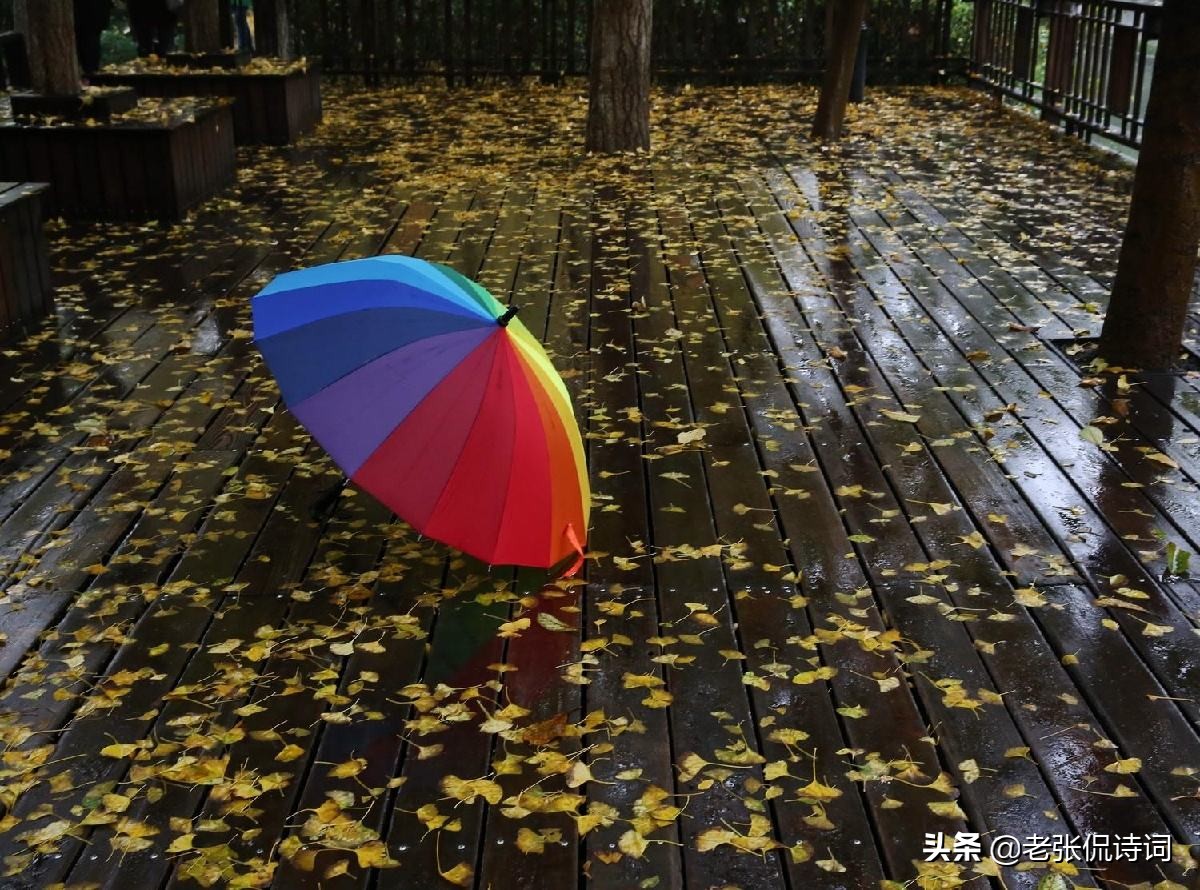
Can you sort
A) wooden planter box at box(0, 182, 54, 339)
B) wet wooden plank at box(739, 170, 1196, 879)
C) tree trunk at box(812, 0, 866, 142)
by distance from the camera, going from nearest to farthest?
wet wooden plank at box(739, 170, 1196, 879) → wooden planter box at box(0, 182, 54, 339) → tree trunk at box(812, 0, 866, 142)

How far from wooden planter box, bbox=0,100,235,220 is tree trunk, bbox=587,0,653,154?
3462mm

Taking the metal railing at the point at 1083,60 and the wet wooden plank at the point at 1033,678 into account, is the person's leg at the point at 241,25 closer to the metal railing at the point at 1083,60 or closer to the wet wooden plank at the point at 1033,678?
the metal railing at the point at 1083,60

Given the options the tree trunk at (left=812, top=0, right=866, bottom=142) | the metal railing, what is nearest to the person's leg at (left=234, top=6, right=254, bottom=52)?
the tree trunk at (left=812, top=0, right=866, bottom=142)

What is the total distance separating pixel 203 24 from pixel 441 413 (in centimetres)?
1059

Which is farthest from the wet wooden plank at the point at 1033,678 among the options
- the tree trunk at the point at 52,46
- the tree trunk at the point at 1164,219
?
the tree trunk at the point at 52,46

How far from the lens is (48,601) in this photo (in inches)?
147

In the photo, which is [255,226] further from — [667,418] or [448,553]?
[448,553]

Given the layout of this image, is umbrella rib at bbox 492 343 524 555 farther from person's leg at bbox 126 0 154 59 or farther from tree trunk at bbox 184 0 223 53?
person's leg at bbox 126 0 154 59

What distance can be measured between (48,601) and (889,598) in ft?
7.72

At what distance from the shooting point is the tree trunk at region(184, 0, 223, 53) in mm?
12812

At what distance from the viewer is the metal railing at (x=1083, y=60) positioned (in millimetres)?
10562

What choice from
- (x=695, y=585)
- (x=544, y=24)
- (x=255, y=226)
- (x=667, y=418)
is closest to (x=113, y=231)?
(x=255, y=226)

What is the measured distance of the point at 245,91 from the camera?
1142cm

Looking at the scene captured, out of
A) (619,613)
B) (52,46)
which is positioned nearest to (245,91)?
(52,46)
